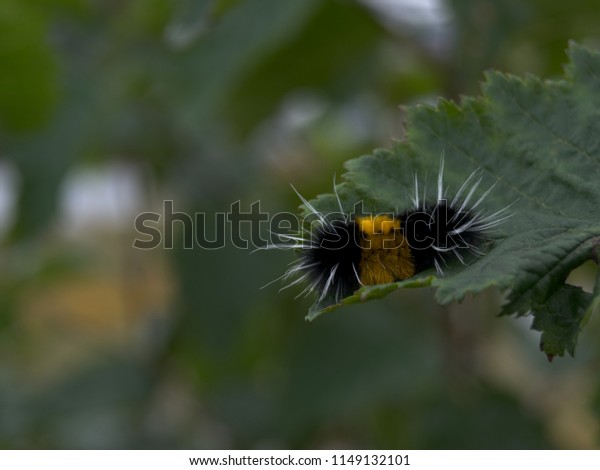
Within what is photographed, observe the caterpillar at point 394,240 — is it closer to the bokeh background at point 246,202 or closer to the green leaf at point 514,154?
the green leaf at point 514,154

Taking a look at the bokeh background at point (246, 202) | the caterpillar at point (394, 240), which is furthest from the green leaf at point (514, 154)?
the bokeh background at point (246, 202)

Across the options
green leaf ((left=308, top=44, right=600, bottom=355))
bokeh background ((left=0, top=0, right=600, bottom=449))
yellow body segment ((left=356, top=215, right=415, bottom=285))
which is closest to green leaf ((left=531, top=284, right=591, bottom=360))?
green leaf ((left=308, top=44, right=600, bottom=355))

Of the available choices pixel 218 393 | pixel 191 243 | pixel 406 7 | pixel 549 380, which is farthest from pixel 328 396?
pixel 406 7

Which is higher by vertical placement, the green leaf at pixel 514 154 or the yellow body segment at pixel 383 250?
the green leaf at pixel 514 154

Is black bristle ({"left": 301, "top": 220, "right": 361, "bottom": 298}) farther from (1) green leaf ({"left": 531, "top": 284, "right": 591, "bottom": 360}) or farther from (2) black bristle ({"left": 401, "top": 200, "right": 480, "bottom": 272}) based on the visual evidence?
(1) green leaf ({"left": 531, "top": 284, "right": 591, "bottom": 360})

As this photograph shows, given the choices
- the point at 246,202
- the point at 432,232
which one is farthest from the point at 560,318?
the point at 246,202

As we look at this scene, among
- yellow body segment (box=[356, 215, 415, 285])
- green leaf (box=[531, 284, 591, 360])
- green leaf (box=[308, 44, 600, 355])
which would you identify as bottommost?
green leaf (box=[531, 284, 591, 360])
